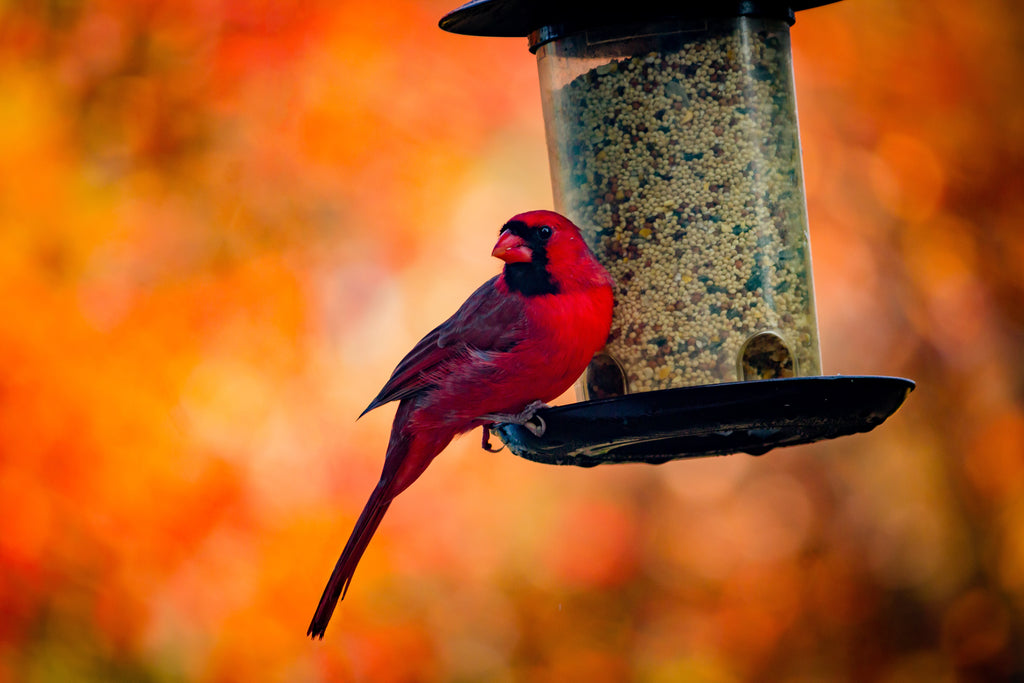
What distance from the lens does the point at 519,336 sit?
3.29 meters

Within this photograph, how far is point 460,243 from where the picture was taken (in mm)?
6293

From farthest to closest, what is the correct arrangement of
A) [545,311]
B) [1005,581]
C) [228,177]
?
[228,177] → [1005,581] → [545,311]

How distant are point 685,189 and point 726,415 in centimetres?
76

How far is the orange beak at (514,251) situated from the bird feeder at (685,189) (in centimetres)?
19

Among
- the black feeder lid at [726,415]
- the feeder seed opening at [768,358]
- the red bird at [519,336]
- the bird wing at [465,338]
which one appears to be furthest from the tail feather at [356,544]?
the feeder seed opening at [768,358]

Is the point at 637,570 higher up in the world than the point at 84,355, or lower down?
lower down

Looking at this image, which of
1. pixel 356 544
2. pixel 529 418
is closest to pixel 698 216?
pixel 529 418

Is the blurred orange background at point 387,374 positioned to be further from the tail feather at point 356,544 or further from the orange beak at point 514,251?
the orange beak at point 514,251

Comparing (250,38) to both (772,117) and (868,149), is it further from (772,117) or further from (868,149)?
(772,117)

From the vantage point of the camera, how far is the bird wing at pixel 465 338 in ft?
10.9

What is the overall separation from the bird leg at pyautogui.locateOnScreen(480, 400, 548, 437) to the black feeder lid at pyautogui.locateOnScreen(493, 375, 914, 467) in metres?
0.02

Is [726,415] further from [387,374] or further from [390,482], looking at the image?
[387,374]

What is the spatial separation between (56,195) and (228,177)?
0.94m

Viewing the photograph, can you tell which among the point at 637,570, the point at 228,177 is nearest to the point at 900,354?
the point at 637,570
